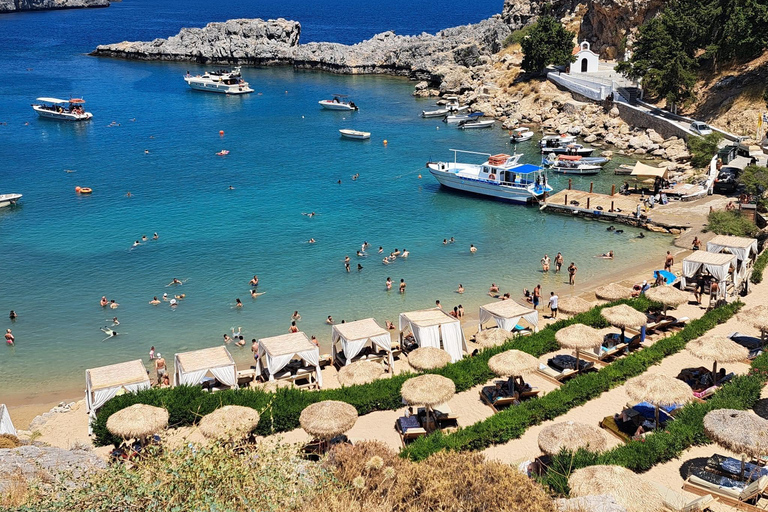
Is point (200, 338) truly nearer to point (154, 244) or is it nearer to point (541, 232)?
point (154, 244)

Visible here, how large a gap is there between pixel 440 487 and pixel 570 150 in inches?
1866

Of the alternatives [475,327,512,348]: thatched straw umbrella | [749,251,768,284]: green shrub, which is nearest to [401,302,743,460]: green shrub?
[475,327,512,348]: thatched straw umbrella

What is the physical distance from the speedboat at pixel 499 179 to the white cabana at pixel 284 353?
26214 millimetres

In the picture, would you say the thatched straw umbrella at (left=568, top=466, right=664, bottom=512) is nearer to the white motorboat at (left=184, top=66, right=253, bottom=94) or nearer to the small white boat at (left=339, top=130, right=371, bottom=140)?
the small white boat at (left=339, top=130, right=371, bottom=140)

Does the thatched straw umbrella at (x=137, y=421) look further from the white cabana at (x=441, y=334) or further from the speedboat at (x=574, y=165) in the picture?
the speedboat at (x=574, y=165)

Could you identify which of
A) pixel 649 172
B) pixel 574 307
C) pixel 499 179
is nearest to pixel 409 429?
pixel 574 307

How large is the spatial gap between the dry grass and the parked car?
149ft

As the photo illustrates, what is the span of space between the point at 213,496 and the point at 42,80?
98816 millimetres

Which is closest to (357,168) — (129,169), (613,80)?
(129,169)

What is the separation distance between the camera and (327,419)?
64.2 feet

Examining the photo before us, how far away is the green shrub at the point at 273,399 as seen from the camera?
70.7 feet

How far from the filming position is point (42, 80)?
95.8 metres

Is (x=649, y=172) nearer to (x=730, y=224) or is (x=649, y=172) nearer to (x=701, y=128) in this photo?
(x=701, y=128)

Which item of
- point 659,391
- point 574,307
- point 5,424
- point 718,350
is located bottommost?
point 5,424
